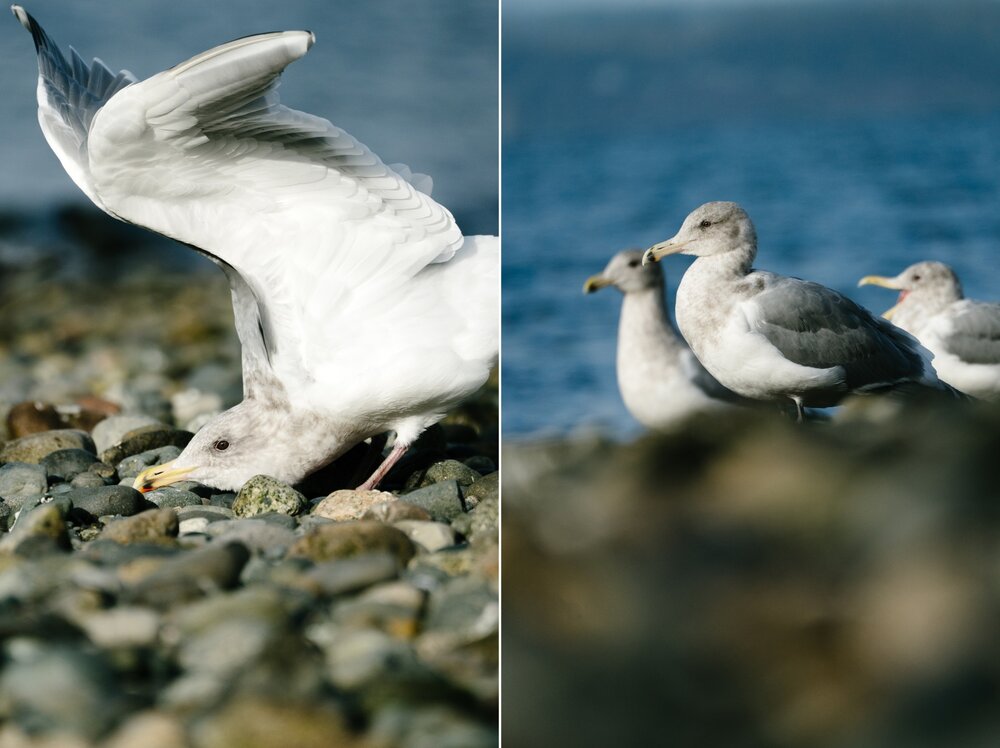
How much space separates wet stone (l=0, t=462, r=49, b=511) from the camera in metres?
2.92

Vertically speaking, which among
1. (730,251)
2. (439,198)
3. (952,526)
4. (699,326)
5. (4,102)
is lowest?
(952,526)

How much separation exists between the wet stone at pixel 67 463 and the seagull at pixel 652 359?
62.1 inches

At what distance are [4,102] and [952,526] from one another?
10.8ft

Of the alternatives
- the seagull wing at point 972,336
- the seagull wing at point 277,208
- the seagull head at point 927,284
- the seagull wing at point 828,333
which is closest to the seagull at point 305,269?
the seagull wing at point 277,208

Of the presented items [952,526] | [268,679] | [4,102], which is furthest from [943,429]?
[4,102]

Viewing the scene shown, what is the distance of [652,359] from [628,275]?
0.18m

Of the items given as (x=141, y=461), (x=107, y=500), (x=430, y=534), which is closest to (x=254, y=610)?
(x=430, y=534)

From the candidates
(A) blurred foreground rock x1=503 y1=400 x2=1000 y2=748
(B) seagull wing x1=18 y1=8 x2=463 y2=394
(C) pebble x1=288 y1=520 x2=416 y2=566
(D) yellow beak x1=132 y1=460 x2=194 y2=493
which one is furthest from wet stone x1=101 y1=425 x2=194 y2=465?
(A) blurred foreground rock x1=503 y1=400 x2=1000 y2=748

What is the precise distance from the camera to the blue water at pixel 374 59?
3.14 meters

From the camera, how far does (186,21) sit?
10.8 ft

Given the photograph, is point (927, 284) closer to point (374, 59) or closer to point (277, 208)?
point (277, 208)

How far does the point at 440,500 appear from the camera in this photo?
8.50 feet

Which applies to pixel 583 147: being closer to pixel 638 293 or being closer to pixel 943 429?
pixel 638 293

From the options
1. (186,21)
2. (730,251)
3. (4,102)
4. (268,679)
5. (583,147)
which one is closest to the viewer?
(268,679)
